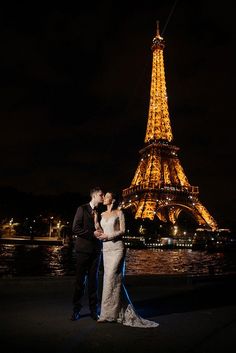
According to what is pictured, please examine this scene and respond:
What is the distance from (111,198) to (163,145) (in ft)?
249

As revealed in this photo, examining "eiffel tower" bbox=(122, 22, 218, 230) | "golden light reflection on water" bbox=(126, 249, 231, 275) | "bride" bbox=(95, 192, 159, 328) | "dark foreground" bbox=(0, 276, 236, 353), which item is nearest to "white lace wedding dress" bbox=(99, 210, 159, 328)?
"bride" bbox=(95, 192, 159, 328)

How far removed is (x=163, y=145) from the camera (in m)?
81.9

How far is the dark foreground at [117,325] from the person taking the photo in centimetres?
536

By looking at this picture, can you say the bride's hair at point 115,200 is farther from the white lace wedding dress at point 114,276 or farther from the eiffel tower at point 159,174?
the eiffel tower at point 159,174

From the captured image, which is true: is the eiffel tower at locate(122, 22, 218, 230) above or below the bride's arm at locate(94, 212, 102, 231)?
above

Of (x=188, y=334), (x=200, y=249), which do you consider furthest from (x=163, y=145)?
(x=188, y=334)

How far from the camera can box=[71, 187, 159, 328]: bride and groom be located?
21.9 feet

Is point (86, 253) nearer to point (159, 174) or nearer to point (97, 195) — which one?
point (97, 195)

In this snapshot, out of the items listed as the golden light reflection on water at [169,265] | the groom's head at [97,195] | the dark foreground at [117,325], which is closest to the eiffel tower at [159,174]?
the golden light reflection on water at [169,265]

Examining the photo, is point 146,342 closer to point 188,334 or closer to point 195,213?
point 188,334

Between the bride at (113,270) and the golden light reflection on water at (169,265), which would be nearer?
the bride at (113,270)

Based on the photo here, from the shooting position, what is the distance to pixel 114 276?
6789 mm

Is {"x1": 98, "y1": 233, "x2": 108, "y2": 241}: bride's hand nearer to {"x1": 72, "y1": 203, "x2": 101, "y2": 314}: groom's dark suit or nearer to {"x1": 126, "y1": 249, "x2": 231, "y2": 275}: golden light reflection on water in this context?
{"x1": 72, "y1": 203, "x2": 101, "y2": 314}: groom's dark suit

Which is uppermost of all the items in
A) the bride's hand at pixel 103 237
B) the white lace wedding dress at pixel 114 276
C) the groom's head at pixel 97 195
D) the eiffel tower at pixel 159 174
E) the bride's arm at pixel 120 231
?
the eiffel tower at pixel 159 174
